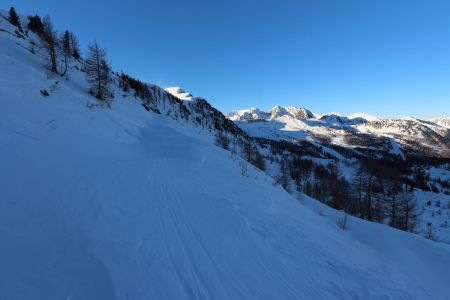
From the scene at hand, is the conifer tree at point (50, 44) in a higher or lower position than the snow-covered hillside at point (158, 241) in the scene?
higher

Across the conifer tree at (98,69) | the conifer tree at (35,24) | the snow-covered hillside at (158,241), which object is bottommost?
the snow-covered hillside at (158,241)

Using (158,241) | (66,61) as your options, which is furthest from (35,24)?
(158,241)

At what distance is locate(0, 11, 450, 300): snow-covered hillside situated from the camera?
385cm

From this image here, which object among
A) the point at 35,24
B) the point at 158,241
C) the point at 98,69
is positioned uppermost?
the point at 35,24

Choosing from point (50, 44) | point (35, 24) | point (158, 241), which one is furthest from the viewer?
point (35, 24)

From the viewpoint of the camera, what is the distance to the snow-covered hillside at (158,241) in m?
3.85

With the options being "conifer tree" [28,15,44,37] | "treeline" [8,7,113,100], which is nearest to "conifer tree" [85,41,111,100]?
"treeline" [8,7,113,100]

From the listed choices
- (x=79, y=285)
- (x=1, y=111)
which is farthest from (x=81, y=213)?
(x=1, y=111)

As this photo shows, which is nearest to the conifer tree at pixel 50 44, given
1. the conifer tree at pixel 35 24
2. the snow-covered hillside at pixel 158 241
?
the conifer tree at pixel 35 24

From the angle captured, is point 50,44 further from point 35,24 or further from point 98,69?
point 35,24

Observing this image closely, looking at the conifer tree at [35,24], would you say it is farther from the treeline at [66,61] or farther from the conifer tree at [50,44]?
the conifer tree at [50,44]

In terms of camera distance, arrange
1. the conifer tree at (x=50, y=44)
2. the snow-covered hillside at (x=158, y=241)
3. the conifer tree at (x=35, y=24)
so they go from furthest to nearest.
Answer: the conifer tree at (x=35, y=24) → the conifer tree at (x=50, y=44) → the snow-covered hillside at (x=158, y=241)

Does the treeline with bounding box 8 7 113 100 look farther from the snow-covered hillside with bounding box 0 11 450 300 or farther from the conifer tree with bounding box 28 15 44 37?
the snow-covered hillside with bounding box 0 11 450 300

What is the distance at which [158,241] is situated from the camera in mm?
4969
